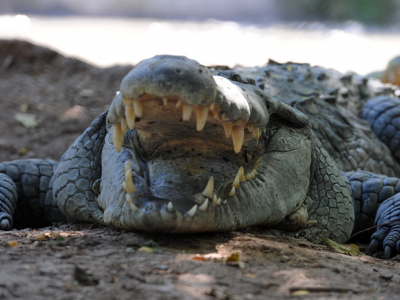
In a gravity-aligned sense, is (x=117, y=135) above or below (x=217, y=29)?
below

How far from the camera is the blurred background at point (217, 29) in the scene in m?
8.62

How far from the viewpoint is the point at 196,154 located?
8.80 ft

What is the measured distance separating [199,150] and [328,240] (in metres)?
1.08

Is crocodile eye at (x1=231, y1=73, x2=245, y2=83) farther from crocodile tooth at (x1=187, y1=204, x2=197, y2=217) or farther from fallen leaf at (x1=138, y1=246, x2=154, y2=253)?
fallen leaf at (x1=138, y1=246, x2=154, y2=253)

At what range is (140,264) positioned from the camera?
6.36 feet

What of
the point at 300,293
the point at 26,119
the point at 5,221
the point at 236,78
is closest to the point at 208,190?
the point at 300,293

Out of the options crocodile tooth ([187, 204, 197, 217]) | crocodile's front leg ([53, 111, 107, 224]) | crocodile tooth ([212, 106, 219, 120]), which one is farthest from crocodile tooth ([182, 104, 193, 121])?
crocodile's front leg ([53, 111, 107, 224])

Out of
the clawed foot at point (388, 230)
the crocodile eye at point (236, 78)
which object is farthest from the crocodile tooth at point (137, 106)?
the clawed foot at point (388, 230)

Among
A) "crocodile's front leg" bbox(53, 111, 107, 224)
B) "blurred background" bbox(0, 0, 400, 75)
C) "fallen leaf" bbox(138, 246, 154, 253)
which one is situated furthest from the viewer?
"blurred background" bbox(0, 0, 400, 75)

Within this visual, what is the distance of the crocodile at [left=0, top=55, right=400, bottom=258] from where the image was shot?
84.4 inches

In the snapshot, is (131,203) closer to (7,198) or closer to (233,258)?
(233,258)

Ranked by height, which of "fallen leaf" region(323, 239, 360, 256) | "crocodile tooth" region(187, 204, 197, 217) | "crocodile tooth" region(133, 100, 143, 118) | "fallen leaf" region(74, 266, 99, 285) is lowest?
"fallen leaf" region(323, 239, 360, 256)

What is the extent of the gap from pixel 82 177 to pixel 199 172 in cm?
96

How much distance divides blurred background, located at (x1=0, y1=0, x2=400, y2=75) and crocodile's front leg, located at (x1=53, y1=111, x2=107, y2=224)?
4172 mm
